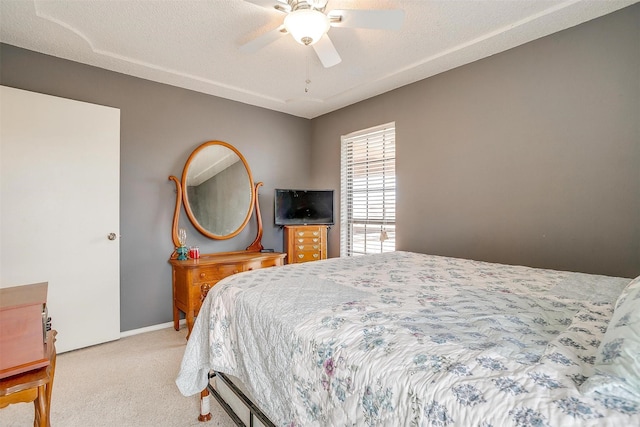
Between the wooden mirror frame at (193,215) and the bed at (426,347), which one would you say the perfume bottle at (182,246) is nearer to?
the wooden mirror frame at (193,215)

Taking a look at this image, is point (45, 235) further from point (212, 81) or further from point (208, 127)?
point (212, 81)

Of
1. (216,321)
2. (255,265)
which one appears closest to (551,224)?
(216,321)

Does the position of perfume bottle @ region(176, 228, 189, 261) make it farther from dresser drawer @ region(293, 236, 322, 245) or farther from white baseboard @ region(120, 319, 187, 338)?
dresser drawer @ region(293, 236, 322, 245)

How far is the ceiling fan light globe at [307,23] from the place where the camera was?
5.56 ft

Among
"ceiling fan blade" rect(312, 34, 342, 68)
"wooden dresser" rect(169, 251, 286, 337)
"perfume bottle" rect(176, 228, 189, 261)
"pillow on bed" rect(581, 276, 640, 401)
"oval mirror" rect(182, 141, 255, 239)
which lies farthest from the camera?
"oval mirror" rect(182, 141, 255, 239)

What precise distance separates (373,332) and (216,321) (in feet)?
Result: 2.96

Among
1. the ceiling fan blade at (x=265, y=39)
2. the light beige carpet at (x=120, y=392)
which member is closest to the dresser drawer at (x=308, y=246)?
the light beige carpet at (x=120, y=392)

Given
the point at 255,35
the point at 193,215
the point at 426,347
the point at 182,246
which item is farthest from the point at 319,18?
the point at 182,246

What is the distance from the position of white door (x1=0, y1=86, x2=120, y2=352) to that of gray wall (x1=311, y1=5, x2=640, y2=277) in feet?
9.62

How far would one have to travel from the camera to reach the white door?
234 centimetres

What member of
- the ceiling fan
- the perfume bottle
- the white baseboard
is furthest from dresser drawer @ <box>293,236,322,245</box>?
the ceiling fan

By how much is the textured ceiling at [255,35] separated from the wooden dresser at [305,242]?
1.71 meters

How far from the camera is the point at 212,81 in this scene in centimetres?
316

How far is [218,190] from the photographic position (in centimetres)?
349
